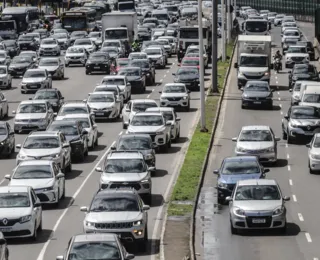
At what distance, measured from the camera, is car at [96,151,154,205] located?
39.0 m

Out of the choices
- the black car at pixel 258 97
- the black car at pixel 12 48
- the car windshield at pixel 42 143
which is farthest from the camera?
the black car at pixel 12 48

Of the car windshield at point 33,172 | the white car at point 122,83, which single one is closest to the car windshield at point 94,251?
the car windshield at point 33,172

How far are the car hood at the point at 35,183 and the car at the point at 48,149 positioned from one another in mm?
5704

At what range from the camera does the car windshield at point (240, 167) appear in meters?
40.5

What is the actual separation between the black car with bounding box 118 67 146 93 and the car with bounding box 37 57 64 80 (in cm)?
764

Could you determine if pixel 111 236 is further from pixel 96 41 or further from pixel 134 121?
pixel 96 41

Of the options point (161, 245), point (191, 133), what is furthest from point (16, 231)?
point (191, 133)

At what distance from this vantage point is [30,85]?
242 feet

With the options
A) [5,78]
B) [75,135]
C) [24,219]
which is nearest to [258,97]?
[5,78]

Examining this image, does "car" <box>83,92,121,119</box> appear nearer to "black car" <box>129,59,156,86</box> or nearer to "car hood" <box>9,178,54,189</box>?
"black car" <box>129,59,156,86</box>

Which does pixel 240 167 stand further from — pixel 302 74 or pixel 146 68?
pixel 146 68

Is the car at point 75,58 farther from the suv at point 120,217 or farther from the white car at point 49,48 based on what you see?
the suv at point 120,217

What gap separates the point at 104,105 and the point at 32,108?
4743mm

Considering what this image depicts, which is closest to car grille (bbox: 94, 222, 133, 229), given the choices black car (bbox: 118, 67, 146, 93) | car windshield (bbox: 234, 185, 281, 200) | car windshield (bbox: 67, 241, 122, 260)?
car windshield (bbox: 67, 241, 122, 260)
